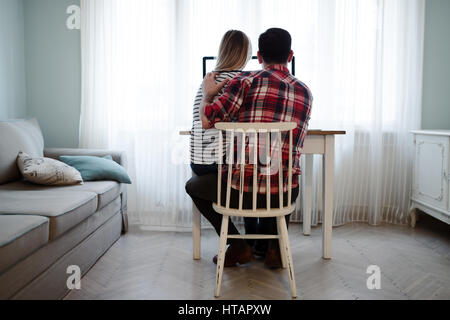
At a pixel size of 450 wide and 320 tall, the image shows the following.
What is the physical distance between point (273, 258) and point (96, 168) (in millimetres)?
1274

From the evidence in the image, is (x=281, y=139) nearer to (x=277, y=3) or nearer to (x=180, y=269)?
(x=180, y=269)

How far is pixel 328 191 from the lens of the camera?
102 inches

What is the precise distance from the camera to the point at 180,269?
245cm

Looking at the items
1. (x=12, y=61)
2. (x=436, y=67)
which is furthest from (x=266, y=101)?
(x=12, y=61)

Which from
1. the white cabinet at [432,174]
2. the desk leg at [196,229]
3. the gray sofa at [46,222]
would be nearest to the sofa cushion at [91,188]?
the gray sofa at [46,222]

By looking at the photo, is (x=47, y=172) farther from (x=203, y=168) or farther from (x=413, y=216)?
(x=413, y=216)

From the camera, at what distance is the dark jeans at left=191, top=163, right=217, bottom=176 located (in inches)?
93.4

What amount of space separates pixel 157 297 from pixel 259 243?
815 millimetres

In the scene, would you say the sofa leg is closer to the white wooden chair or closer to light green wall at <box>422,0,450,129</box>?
the white wooden chair

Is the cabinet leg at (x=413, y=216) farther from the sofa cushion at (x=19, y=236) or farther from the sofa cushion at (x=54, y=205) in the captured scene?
the sofa cushion at (x=19, y=236)

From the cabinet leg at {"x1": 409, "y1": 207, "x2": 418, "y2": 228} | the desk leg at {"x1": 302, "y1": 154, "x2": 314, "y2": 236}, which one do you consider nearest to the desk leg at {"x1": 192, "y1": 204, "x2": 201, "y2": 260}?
the desk leg at {"x1": 302, "y1": 154, "x2": 314, "y2": 236}

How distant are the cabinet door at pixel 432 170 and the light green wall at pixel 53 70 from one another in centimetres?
268

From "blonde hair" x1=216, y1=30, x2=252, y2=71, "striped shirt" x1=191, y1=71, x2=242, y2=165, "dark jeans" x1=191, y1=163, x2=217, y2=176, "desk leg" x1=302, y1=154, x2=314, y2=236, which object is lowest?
Answer: "desk leg" x1=302, y1=154, x2=314, y2=236

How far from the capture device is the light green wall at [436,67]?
3.51m
